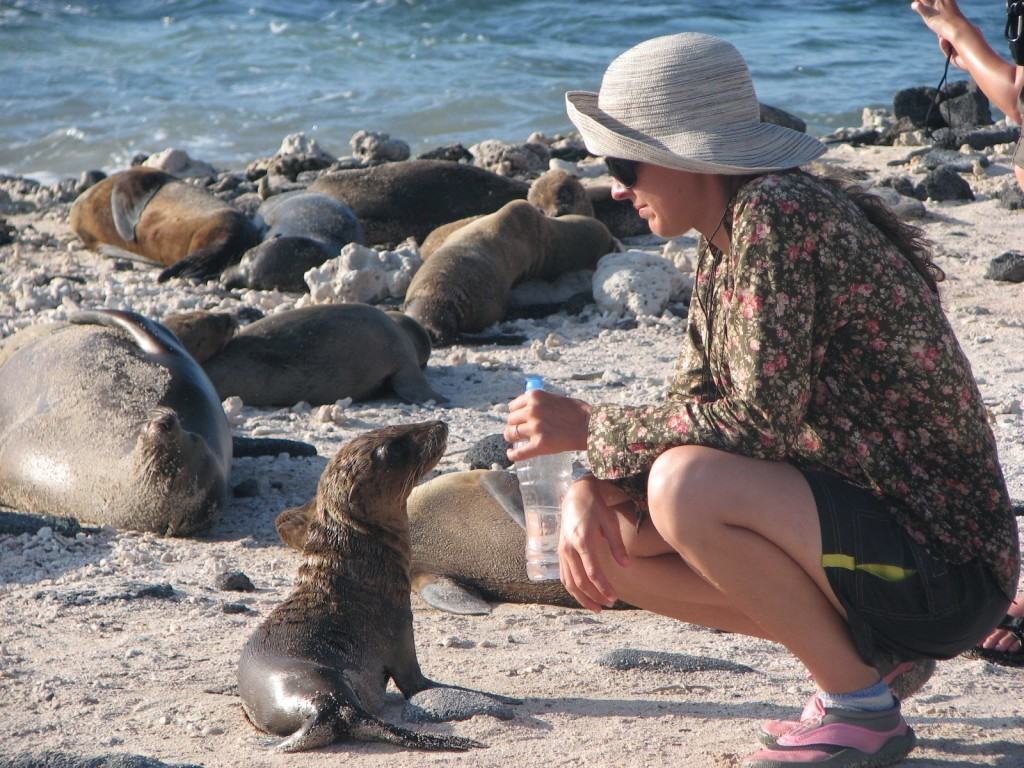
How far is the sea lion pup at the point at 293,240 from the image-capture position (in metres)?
9.00

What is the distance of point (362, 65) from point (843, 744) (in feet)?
71.5

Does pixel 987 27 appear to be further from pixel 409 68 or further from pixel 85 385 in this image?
pixel 85 385

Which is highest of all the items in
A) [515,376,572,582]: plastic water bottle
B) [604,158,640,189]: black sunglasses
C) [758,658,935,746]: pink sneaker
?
[604,158,640,189]: black sunglasses

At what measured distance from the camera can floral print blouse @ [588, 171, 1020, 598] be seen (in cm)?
270

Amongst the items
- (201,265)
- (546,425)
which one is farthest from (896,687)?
(201,265)

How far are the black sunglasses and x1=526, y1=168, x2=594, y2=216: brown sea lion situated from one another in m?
7.11

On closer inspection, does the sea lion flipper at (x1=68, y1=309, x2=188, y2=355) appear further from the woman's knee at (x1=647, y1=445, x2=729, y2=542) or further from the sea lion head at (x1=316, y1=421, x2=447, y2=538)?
the woman's knee at (x1=647, y1=445, x2=729, y2=542)

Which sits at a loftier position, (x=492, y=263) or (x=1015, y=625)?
(x=1015, y=625)

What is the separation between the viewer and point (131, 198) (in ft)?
35.2

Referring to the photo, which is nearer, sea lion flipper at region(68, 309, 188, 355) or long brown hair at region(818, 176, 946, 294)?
long brown hair at region(818, 176, 946, 294)

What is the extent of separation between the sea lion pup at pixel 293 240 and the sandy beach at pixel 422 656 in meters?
2.24

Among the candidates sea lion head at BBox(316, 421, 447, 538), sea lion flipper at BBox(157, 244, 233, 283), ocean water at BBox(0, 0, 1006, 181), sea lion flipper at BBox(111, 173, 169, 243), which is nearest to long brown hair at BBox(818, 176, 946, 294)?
sea lion head at BBox(316, 421, 447, 538)

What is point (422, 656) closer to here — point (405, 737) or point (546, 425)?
point (405, 737)

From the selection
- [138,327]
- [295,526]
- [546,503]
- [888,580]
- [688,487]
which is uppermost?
[688,487]
